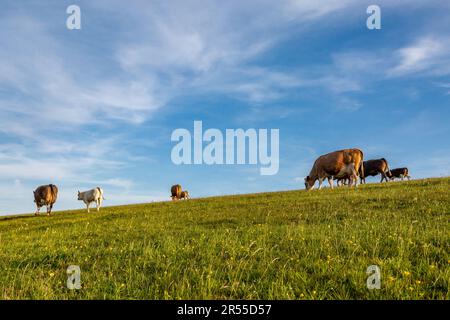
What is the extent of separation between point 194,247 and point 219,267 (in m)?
2.15

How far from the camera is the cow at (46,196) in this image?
35250 mm

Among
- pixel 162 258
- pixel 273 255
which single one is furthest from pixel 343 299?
pixel 162 258

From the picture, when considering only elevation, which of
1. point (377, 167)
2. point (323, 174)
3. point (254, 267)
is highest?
point (377, 167)

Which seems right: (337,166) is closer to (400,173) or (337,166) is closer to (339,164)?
(339,164)

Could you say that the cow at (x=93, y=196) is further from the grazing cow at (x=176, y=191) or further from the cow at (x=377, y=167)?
the cow at (x=377, y=167)

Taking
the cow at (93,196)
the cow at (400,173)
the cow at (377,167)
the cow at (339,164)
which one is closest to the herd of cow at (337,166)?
the cow at (339,164)

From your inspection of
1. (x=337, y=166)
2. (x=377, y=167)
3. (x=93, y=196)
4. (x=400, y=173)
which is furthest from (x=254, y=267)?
(x=400, y=173)

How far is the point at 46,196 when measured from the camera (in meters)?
35.2

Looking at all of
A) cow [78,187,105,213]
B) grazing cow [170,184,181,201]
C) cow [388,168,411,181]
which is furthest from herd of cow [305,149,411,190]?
cow [388,168,411,181]

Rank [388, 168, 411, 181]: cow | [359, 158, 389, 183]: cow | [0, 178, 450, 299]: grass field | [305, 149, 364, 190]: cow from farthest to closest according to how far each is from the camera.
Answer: [388, 168, 411, 181]: cow
[359, 158, 389, 183]: cow
[305, 149, 364, 190]: cow
[0, 178, 450, 299]: grass field

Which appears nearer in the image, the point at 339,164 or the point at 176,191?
the point at 339,164

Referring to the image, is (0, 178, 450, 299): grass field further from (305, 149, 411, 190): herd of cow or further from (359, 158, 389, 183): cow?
(359, 158, 389, 183): cow

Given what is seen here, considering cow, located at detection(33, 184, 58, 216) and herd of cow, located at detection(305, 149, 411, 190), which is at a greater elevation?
herd of cow, located at detection(305, 149, 411, 190)

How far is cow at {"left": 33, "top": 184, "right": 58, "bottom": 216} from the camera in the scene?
35.2 metres
